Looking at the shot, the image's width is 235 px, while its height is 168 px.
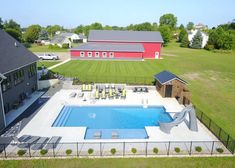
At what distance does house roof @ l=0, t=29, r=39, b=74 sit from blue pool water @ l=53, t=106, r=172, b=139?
5.93 metres

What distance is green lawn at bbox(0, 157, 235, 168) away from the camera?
37.6ft

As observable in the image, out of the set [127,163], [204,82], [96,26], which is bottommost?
[127,163]

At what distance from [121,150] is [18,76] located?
12891mm

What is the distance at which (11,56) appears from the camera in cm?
1900

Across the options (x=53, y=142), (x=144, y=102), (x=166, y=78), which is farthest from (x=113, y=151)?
(x=166, y=78)

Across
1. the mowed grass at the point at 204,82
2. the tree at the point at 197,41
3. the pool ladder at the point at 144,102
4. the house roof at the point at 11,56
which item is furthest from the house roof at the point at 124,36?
the pool ladder at the point at 144,102

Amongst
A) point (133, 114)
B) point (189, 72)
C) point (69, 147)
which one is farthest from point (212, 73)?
point (69, 147)

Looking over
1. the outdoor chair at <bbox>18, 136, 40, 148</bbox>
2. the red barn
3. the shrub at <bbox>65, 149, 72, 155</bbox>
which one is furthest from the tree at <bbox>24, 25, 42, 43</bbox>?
the shrub at <bbox>65, 149, 72, 155</bbox>

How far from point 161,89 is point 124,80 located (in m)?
7.37

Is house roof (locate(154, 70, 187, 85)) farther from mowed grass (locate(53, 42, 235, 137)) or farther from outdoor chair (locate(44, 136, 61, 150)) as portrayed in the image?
outdoor chair (locate(44, 136, 61, 150))

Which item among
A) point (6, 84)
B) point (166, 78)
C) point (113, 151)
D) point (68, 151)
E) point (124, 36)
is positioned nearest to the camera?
point (68, 151)

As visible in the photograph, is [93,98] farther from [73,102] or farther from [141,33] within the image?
[141,33]

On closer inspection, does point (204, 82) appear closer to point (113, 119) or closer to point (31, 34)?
point (113, 119)

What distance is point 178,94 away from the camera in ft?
77.4
